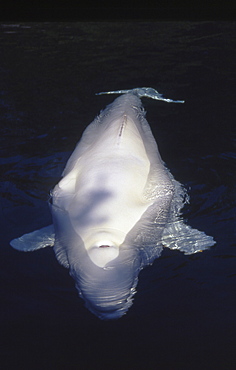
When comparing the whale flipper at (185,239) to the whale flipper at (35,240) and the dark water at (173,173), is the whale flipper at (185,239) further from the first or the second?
the whale flipper at (35,240)

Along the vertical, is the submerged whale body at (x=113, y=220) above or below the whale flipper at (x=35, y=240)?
above

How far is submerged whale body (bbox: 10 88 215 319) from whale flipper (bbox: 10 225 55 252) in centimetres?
1

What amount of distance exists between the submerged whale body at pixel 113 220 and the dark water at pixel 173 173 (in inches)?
6.3

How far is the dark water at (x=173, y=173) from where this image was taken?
13.2 feet

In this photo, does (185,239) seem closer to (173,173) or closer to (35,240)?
(35,240)

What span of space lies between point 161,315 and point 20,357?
4.72ft

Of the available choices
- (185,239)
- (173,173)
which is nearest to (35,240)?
(185,239)

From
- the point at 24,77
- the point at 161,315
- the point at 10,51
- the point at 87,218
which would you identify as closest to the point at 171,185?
the point at 87,218

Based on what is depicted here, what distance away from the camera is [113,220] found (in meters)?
5.39

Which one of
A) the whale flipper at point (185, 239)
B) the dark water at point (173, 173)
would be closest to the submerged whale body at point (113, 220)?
the whale flipper at point (185, 239)

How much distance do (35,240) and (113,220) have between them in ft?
3.66

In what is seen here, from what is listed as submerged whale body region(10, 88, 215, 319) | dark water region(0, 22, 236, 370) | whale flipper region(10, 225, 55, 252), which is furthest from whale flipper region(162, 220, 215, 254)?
whale flipper region(10, 225, 55, 252)

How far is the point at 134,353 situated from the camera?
→ 3939 mm

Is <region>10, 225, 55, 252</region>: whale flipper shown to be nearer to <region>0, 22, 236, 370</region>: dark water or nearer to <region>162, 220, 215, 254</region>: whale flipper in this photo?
<region>0, 22, 236, 370</region>: dark water
